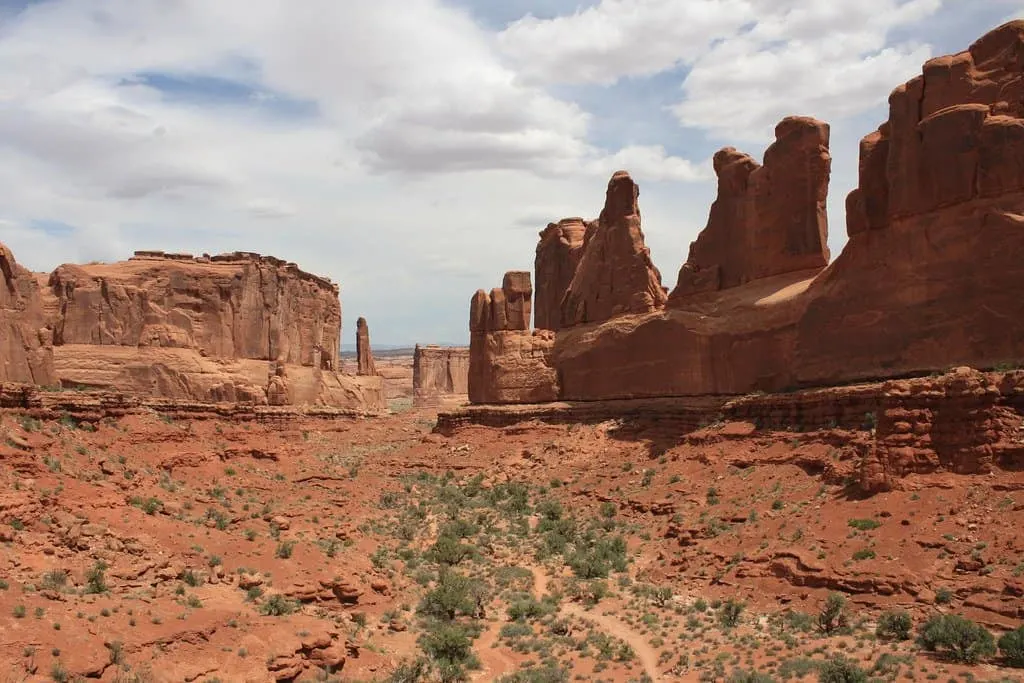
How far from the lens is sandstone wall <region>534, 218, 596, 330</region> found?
179 feet

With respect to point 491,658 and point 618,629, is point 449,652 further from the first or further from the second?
point 618,629

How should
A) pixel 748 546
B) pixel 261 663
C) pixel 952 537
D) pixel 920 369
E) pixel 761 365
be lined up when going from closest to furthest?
pixel 261 663, pixel 952 537, pixel 748 546, pixel 920 369, pixel 761 365

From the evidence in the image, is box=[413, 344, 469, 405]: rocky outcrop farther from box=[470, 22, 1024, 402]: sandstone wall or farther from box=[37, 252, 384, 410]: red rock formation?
box=[470, 22, 1024, 402]: sandstone wall

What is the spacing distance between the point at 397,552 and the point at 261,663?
10.3m

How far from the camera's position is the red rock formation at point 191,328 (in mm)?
47000

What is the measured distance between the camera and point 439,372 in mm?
104375

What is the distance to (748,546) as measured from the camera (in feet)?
84.0

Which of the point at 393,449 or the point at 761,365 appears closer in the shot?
the point at 761,365

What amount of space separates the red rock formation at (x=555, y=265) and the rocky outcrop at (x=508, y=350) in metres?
4.45

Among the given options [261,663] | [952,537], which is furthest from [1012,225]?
[261,663]

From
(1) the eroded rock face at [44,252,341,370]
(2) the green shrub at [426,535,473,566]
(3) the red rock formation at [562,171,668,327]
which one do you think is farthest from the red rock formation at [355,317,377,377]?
(2) the green shrub at [426,535,473,566]

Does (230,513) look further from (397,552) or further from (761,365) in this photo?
(761,365)

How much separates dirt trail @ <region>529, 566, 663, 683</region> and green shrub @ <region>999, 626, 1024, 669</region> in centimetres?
619

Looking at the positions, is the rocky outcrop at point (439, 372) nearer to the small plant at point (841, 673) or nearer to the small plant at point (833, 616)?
the small plant at point (833, 616)
